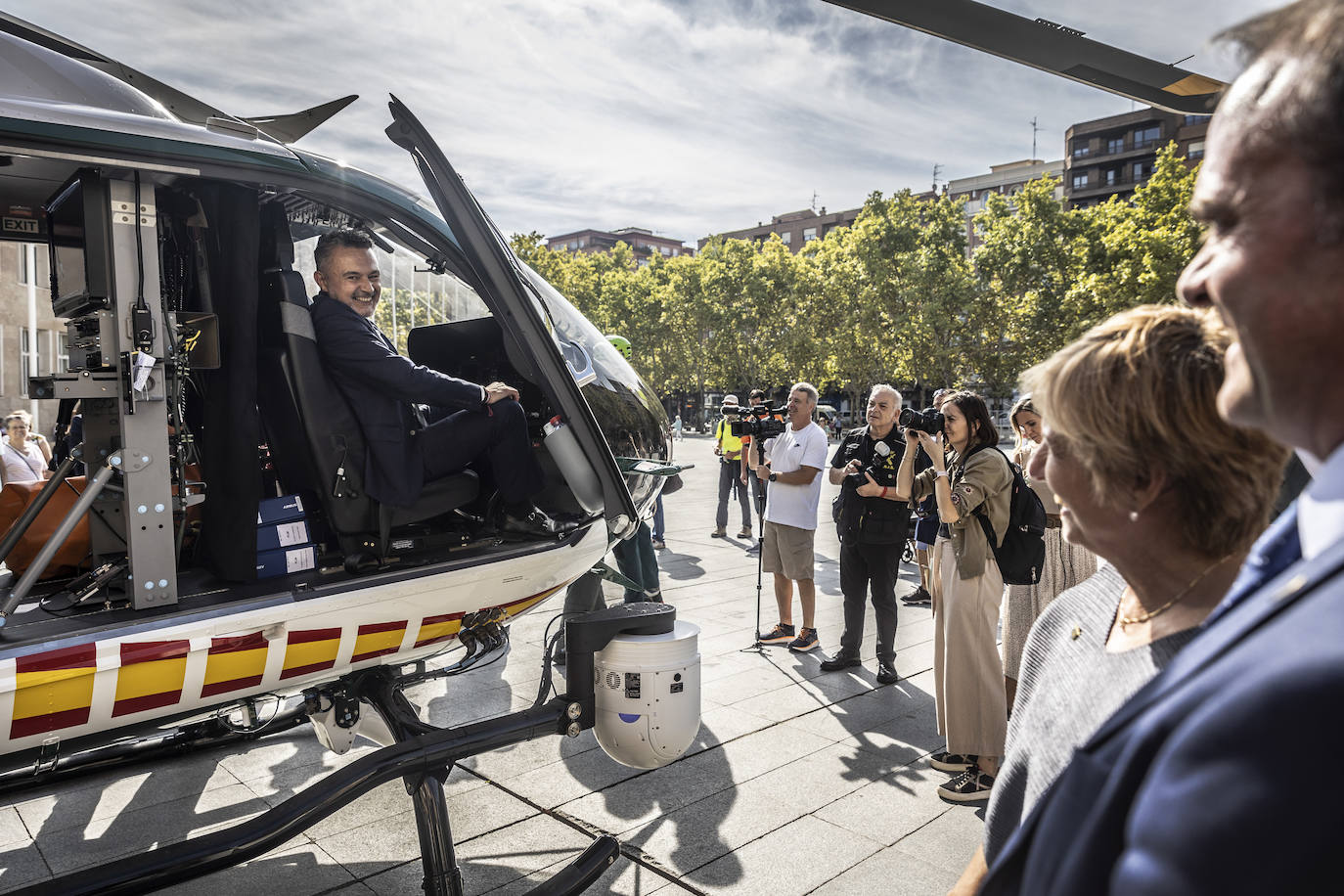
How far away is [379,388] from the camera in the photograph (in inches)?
132

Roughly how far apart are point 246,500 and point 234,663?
58cm

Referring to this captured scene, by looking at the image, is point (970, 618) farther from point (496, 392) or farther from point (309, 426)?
point (309, 426)

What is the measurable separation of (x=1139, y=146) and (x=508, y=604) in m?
71.1

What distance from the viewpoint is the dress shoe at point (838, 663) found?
5.76 metres

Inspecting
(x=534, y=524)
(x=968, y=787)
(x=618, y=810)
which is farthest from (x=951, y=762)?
(x=534, y=524)

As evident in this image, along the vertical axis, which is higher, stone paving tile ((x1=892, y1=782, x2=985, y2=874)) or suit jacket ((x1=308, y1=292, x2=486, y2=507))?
suit jacket ((x1=308, y1=292, x2=486, y2=507))

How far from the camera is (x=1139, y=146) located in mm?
62000

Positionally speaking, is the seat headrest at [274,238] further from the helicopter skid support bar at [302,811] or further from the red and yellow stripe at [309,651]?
the helicopter skid support bar at [302,811]

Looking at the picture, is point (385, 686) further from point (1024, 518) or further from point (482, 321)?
point (1024, 518)

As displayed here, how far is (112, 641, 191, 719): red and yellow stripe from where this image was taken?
8.55 feet

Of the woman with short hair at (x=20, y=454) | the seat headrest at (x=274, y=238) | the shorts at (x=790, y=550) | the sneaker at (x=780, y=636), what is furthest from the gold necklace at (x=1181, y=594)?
the woman with short hair at (x=20, y=454)

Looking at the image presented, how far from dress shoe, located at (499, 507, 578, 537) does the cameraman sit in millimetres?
2401

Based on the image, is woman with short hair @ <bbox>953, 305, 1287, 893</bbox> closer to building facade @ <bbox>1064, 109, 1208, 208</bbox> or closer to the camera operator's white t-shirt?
the camera operator's white t-shirt

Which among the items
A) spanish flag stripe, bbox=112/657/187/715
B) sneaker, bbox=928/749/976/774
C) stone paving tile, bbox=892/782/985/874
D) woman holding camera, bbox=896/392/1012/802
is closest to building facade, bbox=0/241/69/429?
spanish flag stripe, bbox=112/657/187/715
